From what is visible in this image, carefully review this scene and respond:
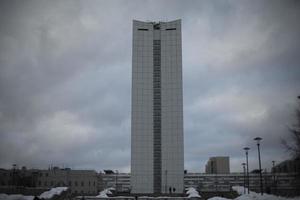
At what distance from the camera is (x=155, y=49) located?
113 metres

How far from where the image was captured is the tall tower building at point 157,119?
108 m

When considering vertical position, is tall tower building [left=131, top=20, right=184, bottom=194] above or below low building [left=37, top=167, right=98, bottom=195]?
above

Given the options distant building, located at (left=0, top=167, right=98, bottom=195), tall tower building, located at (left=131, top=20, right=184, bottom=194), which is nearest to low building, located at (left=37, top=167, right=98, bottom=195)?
distant building, located at (left=0, top=167, right=98, bottom=195)

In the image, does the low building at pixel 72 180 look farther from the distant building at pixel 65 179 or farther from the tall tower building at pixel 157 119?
the tall tower building at pixel 157 119

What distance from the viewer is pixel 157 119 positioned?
110062mm

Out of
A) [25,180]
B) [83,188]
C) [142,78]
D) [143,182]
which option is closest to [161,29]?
[142,78]

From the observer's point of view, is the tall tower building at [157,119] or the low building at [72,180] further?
the low building at [72,180]

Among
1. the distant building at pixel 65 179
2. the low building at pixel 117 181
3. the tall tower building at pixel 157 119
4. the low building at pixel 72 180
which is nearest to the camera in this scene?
the tall tower building at pixel 157 119

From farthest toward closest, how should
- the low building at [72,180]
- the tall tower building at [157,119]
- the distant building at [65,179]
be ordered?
the low building at [72,180], the distant building at [65,179], the tall tower building at [157,119]

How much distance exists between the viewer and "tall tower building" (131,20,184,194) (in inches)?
4257

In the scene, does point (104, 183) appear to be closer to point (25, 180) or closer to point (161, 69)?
point (25, 180)

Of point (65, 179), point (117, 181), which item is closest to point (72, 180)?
point (65, 179)

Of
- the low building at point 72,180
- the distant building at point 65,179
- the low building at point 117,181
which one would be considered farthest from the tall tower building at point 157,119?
the low building at point 117,181

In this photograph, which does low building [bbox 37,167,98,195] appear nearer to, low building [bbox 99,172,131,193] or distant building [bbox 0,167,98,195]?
distant building [bbox 0,167,98,195]
